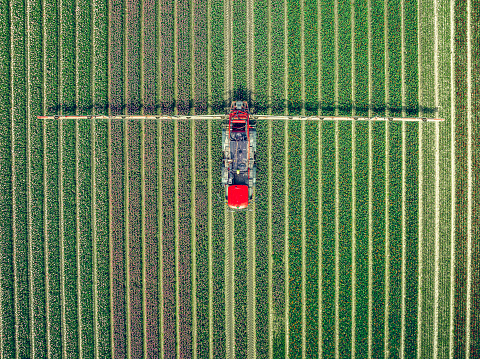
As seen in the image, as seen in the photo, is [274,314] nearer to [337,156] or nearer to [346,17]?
[337,156]

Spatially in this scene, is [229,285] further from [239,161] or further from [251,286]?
[239,161]

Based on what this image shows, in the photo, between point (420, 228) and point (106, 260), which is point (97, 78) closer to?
point (106, 260)

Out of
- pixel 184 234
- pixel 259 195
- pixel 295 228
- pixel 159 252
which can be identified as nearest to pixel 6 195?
pixel 159 252

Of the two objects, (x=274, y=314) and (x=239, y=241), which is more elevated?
(x=239, y=241)

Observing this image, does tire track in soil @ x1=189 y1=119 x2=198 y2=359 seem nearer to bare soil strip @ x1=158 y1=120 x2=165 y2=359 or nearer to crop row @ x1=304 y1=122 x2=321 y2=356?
bare soil strip @ x1=158 y1=120 x2=165 y2=359

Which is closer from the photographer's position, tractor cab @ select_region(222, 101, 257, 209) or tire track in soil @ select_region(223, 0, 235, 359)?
tractor cab @ select_region(222, 101, 257, 209)

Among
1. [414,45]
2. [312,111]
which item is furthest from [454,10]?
[312,111]

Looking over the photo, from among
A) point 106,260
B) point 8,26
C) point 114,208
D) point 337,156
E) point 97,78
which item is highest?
point 8,26

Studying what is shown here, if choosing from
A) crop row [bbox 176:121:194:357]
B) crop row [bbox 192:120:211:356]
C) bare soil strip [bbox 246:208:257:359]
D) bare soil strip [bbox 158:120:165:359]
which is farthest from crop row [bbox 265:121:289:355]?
bare soil strip [bbox 158:120:165:359]
